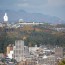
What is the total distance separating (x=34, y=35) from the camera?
13.3 m

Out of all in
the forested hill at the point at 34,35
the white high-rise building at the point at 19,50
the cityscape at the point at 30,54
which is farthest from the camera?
the forested hill at the point at 34,35

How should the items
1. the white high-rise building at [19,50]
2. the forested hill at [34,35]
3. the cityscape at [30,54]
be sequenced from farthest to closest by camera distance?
the forested hill at [34,35], the white high-rise building at [19,50], the cityscape at [30,54]

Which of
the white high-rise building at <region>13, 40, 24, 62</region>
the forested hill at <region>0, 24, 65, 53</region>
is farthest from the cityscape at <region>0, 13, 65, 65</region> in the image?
the forested hill at <region>0, 24, 65, 53</region>

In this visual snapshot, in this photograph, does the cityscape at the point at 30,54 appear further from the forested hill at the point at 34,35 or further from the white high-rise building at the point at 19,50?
the forested hill at the point at 34,35

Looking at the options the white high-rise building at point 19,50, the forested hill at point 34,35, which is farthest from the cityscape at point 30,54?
the forested hill at point 34,35

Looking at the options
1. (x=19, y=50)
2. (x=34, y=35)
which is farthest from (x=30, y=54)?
(x=34, y=35)

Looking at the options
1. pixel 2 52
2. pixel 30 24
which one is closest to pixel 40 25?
→ pixel 30 24

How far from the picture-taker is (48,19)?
50.4ft

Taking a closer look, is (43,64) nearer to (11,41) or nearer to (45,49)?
(45,49)

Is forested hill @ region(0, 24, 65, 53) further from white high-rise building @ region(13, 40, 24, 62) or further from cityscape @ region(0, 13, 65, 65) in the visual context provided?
white high-rise building @ region(13, 40, 24, 62)

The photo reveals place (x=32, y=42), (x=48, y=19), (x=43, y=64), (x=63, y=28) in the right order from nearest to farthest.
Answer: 1. (x=43, y=64)
2. (x=32, y=42)
3. (x=63, y=28)
4. (x=48, y=19)

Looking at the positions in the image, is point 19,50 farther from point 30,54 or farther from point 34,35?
point 34,35

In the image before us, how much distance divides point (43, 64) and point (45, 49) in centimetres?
246

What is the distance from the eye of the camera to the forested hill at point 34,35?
12969 mm
